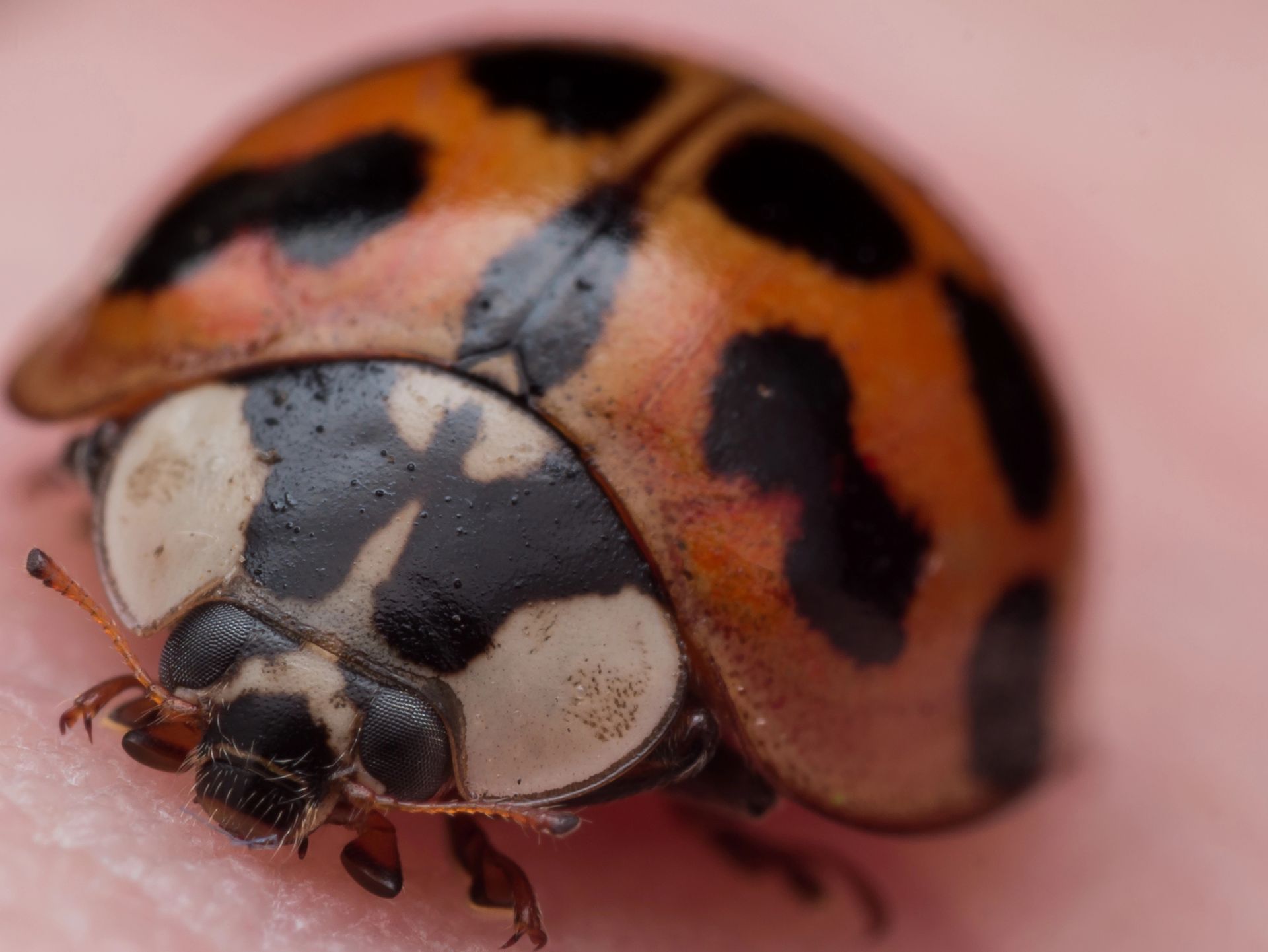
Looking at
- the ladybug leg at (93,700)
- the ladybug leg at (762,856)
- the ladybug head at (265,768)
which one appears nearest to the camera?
the ladybug head at (265,768)

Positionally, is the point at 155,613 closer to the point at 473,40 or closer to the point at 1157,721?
the point at 473,40

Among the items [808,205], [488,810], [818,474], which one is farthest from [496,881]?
[808,205]

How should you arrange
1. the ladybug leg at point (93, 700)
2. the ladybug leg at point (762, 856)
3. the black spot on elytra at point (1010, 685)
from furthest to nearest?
the ladybug leg at point (762, 856)
the black spot on elytra at point (1010, 685)
the ladybug leg at point (93, 700)

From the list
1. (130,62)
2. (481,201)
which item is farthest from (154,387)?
(130,62)

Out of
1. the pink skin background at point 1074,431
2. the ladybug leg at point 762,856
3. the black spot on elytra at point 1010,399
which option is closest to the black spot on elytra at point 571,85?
the pink skin background at point 1074,431

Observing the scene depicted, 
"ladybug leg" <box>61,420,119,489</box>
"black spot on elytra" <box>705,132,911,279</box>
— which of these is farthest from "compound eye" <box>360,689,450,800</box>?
"black spot on elytra" <box>705,132,911,279</box>

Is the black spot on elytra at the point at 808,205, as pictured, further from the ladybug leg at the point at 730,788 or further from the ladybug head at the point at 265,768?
the ladybug head at the point at 265,768
